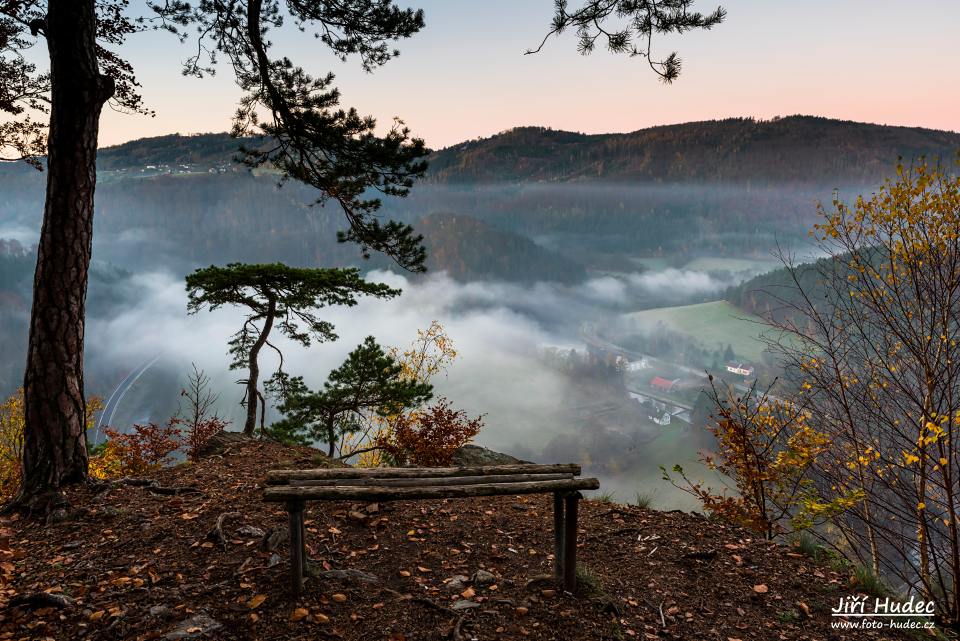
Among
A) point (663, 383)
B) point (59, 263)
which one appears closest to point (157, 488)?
point (59, 263)

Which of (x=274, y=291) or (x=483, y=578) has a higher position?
(x=274, y=291)

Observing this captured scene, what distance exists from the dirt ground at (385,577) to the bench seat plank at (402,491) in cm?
91

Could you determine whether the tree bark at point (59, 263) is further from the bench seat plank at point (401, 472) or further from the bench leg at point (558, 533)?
the bench leg at point (558, 533)

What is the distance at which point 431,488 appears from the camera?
11.9 feet

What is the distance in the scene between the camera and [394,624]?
11.7 feet

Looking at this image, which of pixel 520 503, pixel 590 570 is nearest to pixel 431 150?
pixel 520 503

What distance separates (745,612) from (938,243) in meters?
4.09

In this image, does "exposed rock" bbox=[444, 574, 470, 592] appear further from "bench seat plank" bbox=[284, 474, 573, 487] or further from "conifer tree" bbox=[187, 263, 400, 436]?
"conifer tree" bbox=[187, 263, 400, 436]

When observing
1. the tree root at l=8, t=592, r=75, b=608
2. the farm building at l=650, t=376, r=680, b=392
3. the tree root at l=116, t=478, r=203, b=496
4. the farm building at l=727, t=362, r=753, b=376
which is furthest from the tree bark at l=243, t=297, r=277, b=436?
the farm building at l=650, t=376, r=680, b=392

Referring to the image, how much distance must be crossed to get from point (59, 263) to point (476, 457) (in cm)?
803

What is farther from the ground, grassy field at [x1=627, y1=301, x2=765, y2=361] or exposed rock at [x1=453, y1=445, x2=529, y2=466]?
exposed rock at [x1=453, y1=445, x2=529, y2=466]

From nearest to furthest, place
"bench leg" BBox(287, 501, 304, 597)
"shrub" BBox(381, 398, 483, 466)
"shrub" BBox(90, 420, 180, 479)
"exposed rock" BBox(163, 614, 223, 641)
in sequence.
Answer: "exposed rock" BBox(163, 614, 223, 641) → "bench leg" BBox(287, 501, 304, 597) → "shrub" BBox(381, 398, 483, 466) → "shrub" BBox(90, 420, 180, 479)

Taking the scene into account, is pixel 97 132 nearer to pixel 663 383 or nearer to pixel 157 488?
pixel 157 488

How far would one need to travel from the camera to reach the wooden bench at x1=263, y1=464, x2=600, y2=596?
3492 millimetres
